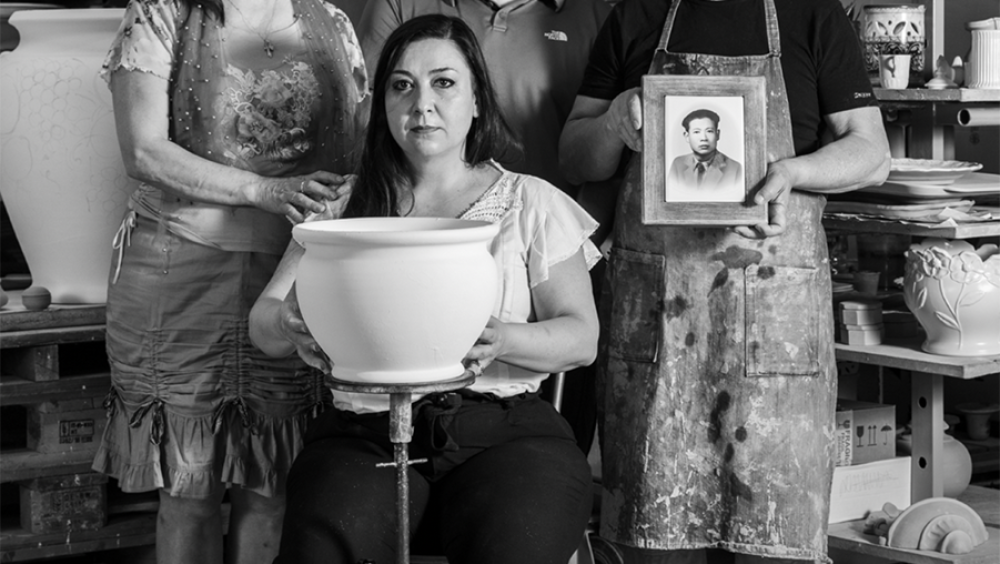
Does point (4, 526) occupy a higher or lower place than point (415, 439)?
lower

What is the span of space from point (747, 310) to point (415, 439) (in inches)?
28.4

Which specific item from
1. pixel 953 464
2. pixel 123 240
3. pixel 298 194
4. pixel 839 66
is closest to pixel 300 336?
pixel 298 194

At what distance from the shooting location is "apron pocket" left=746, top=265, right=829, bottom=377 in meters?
2.40

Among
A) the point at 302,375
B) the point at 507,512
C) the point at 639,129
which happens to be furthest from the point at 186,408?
the point at 639,129

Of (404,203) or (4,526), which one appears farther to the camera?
(4,526)

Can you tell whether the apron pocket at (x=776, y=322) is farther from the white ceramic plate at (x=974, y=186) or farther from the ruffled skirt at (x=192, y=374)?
the ruffled skirt at (x=192, y=374)

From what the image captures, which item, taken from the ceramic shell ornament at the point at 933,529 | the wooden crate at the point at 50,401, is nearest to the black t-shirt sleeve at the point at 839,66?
the ceramic shell ornament at the point at 933,529

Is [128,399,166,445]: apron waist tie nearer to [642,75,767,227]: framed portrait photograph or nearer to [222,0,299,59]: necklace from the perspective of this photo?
[222,0,299,59]: necklace

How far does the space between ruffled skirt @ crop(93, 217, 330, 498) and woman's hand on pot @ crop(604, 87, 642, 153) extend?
732mm

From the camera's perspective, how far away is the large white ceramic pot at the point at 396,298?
5.52 ft

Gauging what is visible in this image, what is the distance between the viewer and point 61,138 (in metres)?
2.85

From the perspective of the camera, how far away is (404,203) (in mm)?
2293

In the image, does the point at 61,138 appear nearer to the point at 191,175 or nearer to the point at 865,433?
the point at 191,175

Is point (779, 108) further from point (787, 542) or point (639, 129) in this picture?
point (787, 542)
